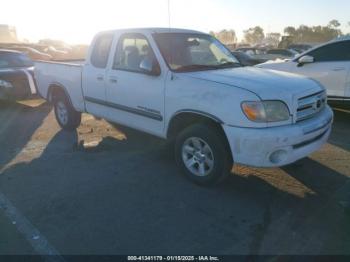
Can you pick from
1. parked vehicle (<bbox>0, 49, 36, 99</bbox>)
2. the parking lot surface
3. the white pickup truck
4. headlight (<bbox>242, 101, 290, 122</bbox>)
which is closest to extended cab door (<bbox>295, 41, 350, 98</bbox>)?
the parking lot surface

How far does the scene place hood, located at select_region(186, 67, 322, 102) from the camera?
362 cm

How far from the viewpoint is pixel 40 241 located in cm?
311

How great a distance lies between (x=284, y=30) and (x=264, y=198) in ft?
326

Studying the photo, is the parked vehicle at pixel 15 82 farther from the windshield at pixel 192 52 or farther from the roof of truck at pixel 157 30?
the windshield at pixel 192 52

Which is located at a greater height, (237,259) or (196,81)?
(196,81)

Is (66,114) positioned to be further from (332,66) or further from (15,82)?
(332,66)

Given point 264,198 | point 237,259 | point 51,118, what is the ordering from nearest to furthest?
point 237,259 → point 264,198 → point 51,118

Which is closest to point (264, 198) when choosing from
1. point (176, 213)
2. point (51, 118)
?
point (176, 213)

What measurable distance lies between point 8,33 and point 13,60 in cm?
8090

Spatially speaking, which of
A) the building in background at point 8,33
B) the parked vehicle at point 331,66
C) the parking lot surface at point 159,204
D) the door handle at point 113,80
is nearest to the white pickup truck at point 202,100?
the door handle at point 113,80

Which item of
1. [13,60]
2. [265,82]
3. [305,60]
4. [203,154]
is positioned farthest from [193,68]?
[13,60]

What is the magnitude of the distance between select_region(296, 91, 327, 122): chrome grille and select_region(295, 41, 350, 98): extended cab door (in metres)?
2.96

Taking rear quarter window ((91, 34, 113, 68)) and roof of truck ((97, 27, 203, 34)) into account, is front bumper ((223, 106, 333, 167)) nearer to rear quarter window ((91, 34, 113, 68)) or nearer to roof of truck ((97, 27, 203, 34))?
roof of truck ((97, 27, 203, 34))

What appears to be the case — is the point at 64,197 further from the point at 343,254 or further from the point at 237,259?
the point at 343,254
